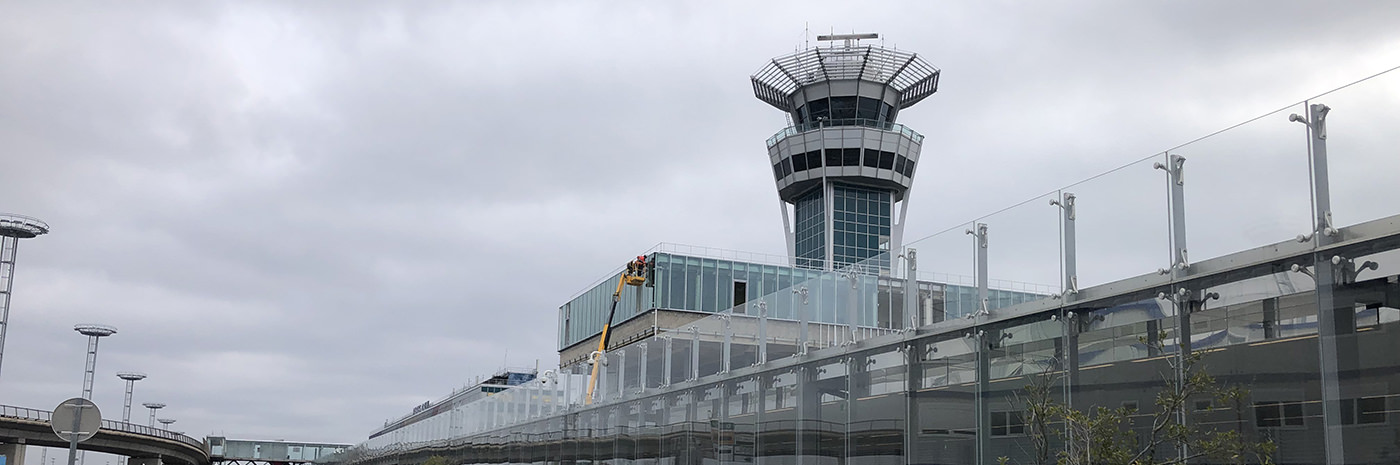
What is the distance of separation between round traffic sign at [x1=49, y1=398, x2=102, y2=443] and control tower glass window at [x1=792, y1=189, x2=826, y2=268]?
84649 mm

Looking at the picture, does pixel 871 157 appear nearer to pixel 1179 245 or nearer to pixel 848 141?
pixel 848 141

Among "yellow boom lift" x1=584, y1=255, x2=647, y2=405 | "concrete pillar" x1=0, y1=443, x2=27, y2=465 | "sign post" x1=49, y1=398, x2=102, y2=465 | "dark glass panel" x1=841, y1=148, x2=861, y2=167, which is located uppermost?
"dark glass panel" x1=841, y1=148, x2=861, y2=167

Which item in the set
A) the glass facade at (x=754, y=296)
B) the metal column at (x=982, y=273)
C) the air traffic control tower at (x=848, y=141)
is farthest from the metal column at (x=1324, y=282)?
the air traffic control tower at (x=848, y=141)

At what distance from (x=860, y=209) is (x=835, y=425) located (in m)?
83.2

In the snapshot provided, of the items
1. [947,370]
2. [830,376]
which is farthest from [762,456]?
[947,370]

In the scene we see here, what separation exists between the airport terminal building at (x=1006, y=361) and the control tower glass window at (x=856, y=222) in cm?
6257

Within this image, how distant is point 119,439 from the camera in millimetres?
109188

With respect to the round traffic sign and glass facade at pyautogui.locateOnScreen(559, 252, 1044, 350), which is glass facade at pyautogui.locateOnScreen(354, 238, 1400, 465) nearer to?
glass facade at pyautogui.locateOnScreen(559, 252, 1044, 350)

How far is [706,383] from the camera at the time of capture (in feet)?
98.4

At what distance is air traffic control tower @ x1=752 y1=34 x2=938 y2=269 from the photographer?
342 feet

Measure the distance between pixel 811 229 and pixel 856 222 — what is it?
4.50 meters

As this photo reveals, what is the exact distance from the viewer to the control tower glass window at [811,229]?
347ft

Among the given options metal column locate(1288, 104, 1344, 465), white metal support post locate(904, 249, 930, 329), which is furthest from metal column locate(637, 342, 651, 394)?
metal column locate(1288, 104, 1344, 465)

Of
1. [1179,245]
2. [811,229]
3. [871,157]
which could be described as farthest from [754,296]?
[1179,245]
